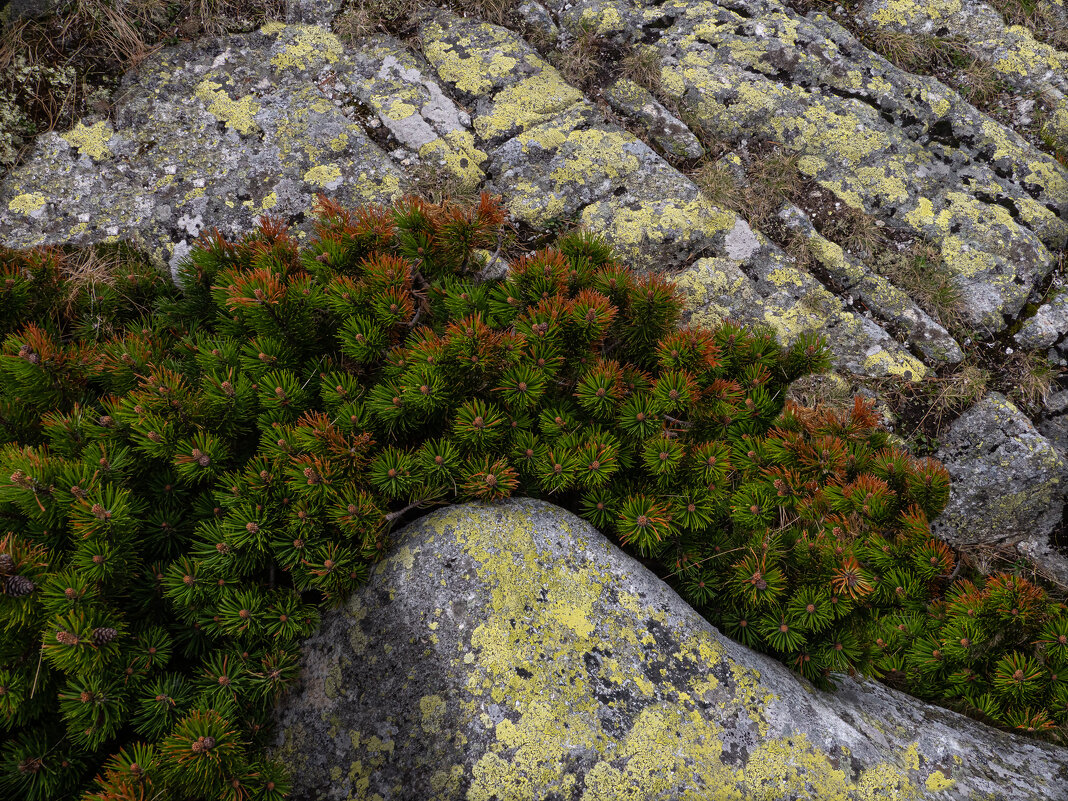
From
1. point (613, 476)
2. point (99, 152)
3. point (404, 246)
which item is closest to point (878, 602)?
point (613, 476)

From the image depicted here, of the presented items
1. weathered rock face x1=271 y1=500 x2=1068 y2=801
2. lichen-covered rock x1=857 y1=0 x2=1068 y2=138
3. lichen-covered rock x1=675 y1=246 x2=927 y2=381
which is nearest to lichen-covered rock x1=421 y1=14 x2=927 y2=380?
lichen-covered rock x1=675 y1=246 x2=927 y2=381

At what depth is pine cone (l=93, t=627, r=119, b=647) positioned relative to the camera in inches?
82.6

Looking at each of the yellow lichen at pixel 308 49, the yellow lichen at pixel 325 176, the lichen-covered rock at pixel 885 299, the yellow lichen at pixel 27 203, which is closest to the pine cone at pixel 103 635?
the yellow lichen at pixel 325 176

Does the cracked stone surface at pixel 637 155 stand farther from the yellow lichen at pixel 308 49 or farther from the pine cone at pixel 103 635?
the pine cone at pixel 103 635

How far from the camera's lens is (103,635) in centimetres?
211

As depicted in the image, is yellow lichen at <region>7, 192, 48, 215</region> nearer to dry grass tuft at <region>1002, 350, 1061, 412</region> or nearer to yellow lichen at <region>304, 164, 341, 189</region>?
yellow lichen at <region>304, 164, 341, 189</region>

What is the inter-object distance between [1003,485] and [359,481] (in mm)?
4634

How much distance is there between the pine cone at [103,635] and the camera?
2.10 meters

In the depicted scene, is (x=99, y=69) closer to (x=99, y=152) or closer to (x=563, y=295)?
(x=99, y=152)

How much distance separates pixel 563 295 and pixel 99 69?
Result: 4.61 m

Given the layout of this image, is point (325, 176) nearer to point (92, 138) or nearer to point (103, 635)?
point (92, 138)

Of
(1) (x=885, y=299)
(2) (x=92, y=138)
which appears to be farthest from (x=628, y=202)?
(2) (x=92, y=138)

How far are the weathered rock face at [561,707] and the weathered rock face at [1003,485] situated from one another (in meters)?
1.96

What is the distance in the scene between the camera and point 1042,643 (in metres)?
2.55
